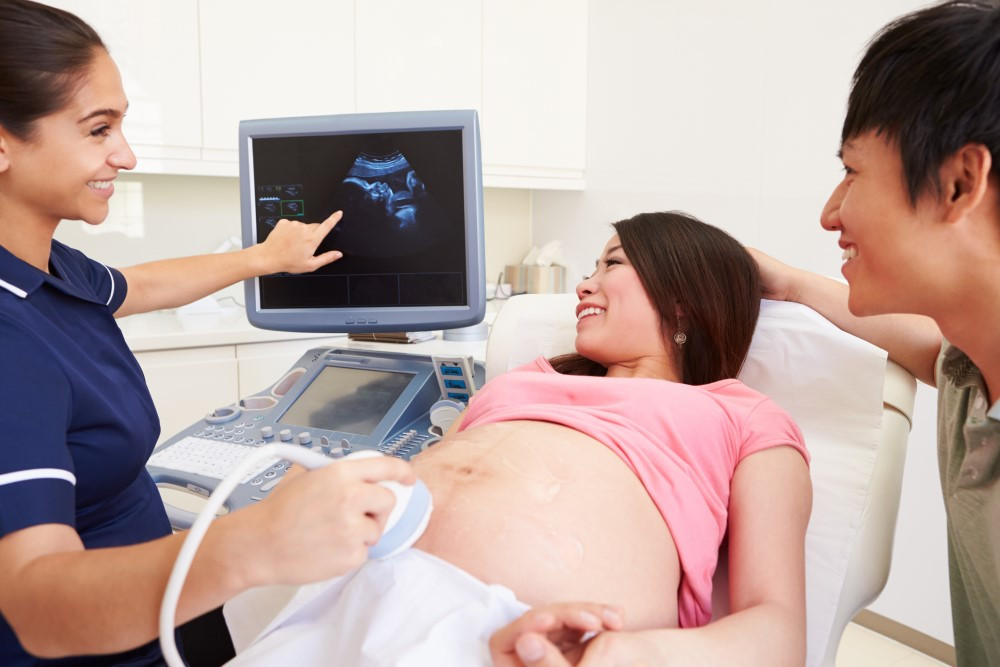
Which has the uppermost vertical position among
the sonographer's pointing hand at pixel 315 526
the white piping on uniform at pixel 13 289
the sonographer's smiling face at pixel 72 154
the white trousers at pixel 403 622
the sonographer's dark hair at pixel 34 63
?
the sonographer's dark hair at pixel 34 63

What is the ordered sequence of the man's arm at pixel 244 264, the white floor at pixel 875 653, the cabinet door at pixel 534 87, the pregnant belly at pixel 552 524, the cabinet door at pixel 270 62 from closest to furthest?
the pregnant belly at pixel 552 524 → the man's arm at pixel 244 264 → the white floor at pixel 875 653 → the cabinet door at pixel 270 62 → the cabinet door at pixel 534 87

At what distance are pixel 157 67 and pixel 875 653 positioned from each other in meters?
2.94

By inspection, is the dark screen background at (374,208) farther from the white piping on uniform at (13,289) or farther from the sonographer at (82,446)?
the white piping on uniform at (13,289)

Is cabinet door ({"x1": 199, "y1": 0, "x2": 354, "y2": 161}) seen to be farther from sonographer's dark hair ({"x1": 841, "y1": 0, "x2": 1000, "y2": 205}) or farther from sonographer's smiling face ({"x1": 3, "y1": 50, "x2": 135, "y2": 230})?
sonographer's dark hair ({"x1": 841, "y1": 0, "x2": 1000, "y2": 205})

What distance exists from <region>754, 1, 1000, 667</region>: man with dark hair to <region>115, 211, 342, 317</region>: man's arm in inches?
38.4

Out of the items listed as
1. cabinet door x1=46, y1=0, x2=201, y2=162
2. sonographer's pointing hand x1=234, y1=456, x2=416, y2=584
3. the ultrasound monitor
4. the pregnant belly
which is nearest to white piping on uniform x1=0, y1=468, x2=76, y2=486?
sonographer's pointing hand x1=234, y1=456, x2=416, y2=584

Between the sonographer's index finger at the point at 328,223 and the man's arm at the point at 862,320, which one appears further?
the sonographer's index finger at the point at 328,223

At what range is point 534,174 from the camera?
11.5 ft

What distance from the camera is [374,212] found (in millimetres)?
1595

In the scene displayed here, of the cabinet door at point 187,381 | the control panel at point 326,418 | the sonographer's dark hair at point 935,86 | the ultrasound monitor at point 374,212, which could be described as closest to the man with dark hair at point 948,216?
the sonographer's dark hair at point 935,86

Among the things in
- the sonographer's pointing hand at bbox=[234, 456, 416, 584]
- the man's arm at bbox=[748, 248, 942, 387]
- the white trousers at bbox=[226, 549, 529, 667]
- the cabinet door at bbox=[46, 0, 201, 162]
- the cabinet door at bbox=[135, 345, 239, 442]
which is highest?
the cabinet door at bbox=[46, 0, 201, 162]

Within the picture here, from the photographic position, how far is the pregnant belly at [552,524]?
968mm

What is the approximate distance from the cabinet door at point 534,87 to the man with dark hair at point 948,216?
2438mm

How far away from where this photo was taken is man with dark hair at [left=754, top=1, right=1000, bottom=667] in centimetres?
83
